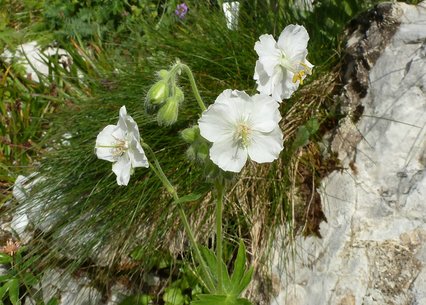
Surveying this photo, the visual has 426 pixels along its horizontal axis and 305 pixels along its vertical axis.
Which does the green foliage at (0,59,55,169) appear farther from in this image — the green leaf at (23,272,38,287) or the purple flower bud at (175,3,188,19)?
the purple flower bud at (175,3,188,19)

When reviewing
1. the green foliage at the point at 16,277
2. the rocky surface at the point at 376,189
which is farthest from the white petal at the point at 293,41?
the green foliage at the point at 16,277

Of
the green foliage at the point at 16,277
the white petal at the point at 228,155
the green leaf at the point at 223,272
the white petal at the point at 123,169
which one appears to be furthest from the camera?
the green foliage at the point at 16,277

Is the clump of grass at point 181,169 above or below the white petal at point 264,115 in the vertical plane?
below

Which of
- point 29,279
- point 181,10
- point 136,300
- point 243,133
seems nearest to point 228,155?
point 243,133

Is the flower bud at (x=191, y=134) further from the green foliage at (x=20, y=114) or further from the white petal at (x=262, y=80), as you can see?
the green foliage at (x=20, y=114)

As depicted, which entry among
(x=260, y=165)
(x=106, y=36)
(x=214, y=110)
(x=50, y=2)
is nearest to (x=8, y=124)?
(x=106, y=36)

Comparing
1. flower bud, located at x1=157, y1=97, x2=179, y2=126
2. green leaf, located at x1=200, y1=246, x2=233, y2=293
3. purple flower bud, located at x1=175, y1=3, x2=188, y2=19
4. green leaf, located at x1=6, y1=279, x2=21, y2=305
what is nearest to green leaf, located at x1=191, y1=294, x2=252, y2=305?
green leaf, located at x1=200, y1=246, x2=233, y2=293

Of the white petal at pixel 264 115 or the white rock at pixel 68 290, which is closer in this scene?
the white petal at pixel 264 115
